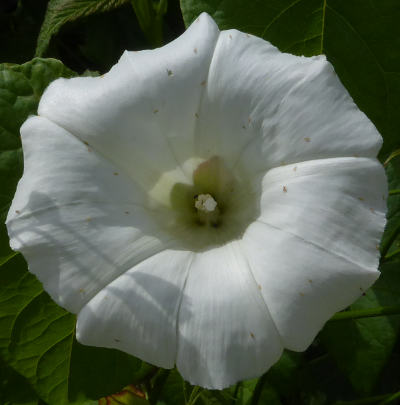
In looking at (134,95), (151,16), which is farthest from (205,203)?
(151,16)

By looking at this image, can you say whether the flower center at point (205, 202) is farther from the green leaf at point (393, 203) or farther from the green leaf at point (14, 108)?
the green leaf at point (393, 203)

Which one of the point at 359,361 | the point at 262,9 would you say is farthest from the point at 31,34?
the point at 359,361

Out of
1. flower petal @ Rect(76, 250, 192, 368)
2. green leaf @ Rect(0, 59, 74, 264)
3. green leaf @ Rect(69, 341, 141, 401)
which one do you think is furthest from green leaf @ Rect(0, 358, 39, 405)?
flower petal @ Rect(76, 250, 192, 368)

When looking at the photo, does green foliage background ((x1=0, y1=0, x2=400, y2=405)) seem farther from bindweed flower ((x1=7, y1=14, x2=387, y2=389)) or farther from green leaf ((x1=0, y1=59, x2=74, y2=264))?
bindweed flower ((x1=7, y1=14, x2=387, y2=389))

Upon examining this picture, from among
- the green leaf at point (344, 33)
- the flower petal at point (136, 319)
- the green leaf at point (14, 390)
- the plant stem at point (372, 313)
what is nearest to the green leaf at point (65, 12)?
the green leaf at point (344, 33)

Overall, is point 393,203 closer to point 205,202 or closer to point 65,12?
point 205,202
